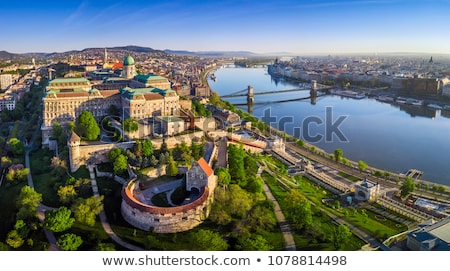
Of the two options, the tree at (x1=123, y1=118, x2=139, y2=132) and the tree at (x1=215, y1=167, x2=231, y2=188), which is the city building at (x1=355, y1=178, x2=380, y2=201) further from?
the tree at (x1=123, y1=118, x2=139, y2=132)

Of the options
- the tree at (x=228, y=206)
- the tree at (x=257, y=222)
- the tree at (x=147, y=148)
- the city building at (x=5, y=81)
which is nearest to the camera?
the tree at (x=257, y=222)

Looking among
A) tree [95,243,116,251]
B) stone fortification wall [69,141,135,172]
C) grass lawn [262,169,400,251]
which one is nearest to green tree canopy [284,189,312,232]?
grass lawn [262,169,400,251]

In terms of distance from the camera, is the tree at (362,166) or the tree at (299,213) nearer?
the tree at (299,213)

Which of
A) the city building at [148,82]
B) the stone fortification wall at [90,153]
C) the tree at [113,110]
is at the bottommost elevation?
the stone fortification wall at [90,153]

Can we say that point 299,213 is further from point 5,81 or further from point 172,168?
point 5,81

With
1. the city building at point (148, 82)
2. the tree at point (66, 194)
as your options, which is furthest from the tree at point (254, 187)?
the city building at point (148, 82)

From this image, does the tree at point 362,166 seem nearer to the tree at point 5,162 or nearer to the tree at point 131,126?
the tree at point 131,126

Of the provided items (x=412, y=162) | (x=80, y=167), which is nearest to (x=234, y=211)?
(x=80, y=167)

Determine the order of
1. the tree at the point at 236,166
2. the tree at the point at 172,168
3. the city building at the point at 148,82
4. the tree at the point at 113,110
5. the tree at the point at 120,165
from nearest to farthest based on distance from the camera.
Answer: the tree at the point at 236,166, the tree at the point at 172,168, the tree at the point at 120,165, the tree at the point at 113,110, the city building at the point at 148,82
